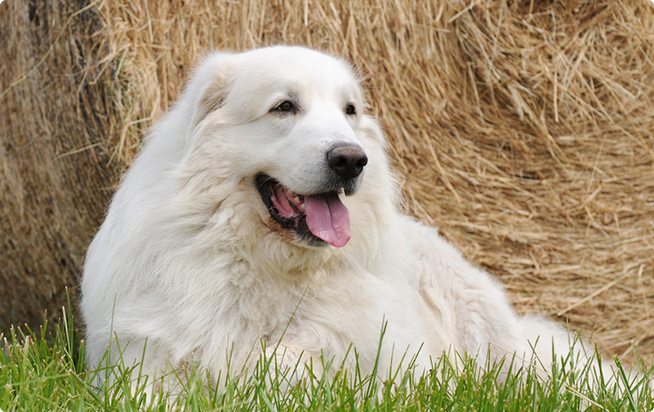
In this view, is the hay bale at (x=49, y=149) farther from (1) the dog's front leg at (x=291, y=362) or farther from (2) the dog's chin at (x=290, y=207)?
(1) the dog's front leg at (x=291, y=362)

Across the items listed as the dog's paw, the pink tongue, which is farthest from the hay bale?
the dog's paw

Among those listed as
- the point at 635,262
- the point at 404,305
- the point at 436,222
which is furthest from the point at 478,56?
the point at 404,305

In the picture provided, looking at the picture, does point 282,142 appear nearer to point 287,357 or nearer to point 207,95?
point 207,95

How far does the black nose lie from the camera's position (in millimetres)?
2273

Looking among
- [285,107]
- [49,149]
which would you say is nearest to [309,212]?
[285,107]

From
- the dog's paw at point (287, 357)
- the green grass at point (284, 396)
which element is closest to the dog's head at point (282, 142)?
the dog's paw at point (287, 357)

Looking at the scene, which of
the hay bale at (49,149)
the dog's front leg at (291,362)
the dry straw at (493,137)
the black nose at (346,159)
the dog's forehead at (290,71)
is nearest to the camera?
Answer: the dog's front leg at (291,362)

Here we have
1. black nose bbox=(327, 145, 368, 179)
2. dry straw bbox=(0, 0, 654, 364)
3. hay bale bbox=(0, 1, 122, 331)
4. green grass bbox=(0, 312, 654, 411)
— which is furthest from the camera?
dry straw bbox=(0, 0, 654, 364)

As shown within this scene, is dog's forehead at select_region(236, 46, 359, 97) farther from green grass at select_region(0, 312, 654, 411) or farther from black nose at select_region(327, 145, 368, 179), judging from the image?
green grass at select_region(0, 312, 654, 411)

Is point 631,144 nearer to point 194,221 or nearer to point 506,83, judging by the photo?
point 506,83

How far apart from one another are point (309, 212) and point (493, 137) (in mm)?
1820

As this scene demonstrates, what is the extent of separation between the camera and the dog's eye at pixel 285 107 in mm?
2457

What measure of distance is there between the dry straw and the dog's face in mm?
1022

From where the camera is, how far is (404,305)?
8.63 ft
